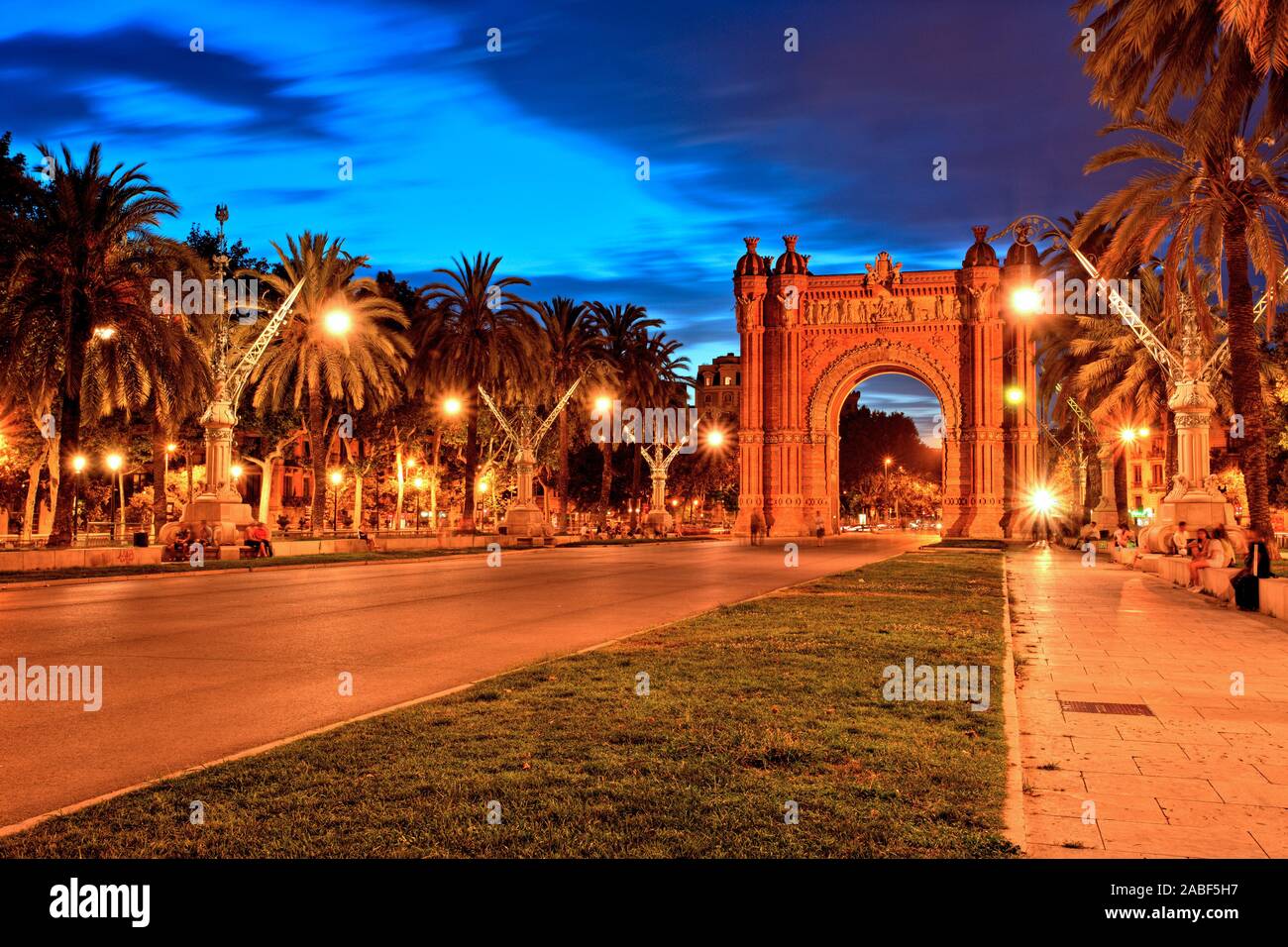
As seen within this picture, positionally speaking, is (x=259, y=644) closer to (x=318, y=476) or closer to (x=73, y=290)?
(x=73, y=290)

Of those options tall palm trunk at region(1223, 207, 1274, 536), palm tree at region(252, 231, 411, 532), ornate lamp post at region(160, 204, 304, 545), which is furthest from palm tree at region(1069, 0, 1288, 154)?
palm tree at region(252, 231, 411, 532)

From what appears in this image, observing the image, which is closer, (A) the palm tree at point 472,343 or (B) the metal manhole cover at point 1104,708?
(B) the metal manhole cover at point 1104,708

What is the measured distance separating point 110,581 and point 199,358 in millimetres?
8465

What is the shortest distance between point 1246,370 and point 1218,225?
152 inches

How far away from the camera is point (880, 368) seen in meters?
63.8

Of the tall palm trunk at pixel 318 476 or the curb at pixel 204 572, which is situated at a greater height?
the tall palm trunk at pixel 318 476

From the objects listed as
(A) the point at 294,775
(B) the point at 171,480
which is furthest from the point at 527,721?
(B) the point at 171,480

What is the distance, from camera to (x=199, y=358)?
28219 mm

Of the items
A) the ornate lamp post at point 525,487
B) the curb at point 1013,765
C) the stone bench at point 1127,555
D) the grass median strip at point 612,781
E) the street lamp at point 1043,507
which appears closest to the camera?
the grass median strip at point 612,781

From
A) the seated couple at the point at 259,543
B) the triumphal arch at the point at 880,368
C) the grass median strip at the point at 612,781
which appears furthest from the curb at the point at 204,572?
the triumphal arch at the point at 880,368

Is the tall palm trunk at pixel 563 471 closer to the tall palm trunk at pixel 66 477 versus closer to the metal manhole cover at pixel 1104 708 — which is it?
the tall palm trunk at pixel 66 477

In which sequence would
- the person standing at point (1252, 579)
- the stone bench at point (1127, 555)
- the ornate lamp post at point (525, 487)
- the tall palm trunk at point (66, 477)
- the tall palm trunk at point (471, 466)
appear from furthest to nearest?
the ornate lamp post at point (525, 487) < the tall palm trunk at point (471, 466) < the stone bench at point (1127, 555) < the tall palm trunk at point (66, 477) < the person standing at point (1252, 579)

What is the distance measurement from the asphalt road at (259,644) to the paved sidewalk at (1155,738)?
191 inches

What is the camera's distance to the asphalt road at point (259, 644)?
661 cm
